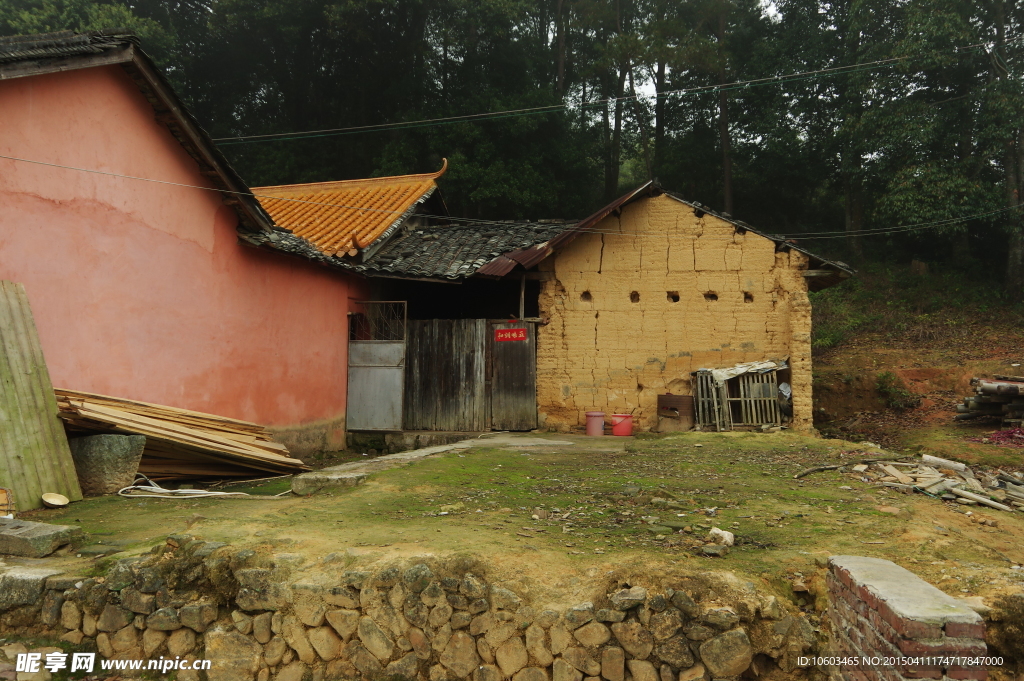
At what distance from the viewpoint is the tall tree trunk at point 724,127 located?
76.7 feet

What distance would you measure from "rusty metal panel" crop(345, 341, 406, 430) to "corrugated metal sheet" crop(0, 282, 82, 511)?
5661mm

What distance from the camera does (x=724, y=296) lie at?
37.2 feet

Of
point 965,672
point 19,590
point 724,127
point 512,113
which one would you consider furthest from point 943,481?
point 724,127

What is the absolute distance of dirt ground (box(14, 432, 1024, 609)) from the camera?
13.9 ft

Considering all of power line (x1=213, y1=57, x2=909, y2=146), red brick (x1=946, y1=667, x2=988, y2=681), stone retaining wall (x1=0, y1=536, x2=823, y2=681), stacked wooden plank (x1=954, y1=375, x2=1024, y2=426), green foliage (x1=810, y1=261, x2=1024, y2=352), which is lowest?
stone retaining wall (x1=0, y1=536, x2=823, y2=681)

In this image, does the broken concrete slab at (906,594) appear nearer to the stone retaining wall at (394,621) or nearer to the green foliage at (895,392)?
the stone retaining wall at (394,621)

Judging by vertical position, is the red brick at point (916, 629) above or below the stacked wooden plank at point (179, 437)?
below

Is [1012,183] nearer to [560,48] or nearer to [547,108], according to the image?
[547,108]

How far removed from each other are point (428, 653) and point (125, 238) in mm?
5842

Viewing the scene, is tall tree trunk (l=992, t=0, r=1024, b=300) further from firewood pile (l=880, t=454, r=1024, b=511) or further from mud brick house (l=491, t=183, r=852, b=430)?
firewood pile (l=880, t=454, r=1024, b=511)

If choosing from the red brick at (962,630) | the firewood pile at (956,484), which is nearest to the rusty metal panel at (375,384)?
the firewood pile at (956,484)

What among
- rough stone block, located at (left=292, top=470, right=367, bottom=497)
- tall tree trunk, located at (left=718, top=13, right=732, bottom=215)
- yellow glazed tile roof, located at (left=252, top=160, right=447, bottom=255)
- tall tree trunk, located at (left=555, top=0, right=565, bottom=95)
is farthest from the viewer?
tall tree trunk, located at (left=555, top=0, right=565, bottom=95)

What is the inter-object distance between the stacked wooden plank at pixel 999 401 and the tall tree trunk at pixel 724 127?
12.7 meters

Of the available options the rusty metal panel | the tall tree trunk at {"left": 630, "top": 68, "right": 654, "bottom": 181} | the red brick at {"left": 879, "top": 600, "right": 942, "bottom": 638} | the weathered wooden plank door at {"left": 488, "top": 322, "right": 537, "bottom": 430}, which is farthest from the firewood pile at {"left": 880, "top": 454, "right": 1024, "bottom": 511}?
the tall tree trunk at {"left": 630, "top": 68, "right": 654, "bottom": 181}
